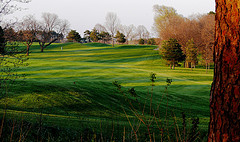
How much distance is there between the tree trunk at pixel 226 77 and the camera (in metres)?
3.10

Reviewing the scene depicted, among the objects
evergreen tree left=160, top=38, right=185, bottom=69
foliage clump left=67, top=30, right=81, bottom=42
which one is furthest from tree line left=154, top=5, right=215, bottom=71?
foliage clump left=67, top=30, right=81, bottom=42

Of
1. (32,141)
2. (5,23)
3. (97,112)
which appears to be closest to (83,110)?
(97,112)

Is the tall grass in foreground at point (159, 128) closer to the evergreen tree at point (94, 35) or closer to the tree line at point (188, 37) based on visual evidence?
the tree line at point (188, 37)

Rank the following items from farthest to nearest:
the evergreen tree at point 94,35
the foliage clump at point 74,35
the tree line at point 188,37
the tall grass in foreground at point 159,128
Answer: the evergreen tree at point 94,35 < the foliage clump at point 74,35 < the tree line at point 188,37 < the tall grass in foreground at point 159,128

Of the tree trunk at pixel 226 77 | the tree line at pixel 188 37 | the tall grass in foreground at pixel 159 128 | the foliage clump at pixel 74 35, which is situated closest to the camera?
the tree trunk at pixel 226 77

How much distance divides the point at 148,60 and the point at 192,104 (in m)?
44.5

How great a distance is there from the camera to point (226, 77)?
3.18 metres

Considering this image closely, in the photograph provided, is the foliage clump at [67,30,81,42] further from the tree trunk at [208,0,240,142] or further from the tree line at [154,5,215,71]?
the tree trunk at [208,0,240,142]

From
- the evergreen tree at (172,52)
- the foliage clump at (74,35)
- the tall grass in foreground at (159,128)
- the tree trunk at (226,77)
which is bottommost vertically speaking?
the tall grass in foreground at (159,128)

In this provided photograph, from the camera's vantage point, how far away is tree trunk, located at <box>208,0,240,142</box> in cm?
310

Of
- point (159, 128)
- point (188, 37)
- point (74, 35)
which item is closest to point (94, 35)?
point (74, 35)

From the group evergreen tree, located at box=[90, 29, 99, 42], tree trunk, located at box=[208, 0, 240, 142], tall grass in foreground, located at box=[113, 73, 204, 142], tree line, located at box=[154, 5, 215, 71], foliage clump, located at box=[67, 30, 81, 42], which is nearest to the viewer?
tree trunk, located at box=[208, 0, 240, 142]

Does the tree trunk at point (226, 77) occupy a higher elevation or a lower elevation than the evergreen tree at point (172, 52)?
lower

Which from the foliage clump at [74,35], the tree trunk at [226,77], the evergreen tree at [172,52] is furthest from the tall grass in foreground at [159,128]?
the foliage clump at [74,35]
